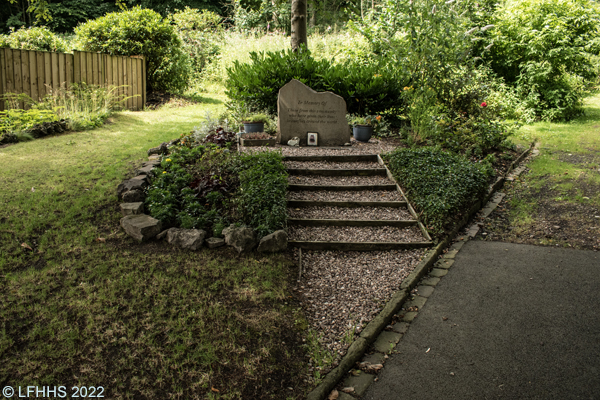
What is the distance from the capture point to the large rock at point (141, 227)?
4566 mm

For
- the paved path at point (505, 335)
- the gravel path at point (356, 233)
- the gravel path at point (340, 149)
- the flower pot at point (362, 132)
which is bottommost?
the paved path at point (505, 335)

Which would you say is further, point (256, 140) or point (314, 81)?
point (314, 81)

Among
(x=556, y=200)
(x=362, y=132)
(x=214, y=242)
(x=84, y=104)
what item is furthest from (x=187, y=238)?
(x=84, y=104)

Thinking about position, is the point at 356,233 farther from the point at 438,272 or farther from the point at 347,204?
the point at 438,272

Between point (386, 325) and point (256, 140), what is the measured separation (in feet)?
16.7

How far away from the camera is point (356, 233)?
17.2ft

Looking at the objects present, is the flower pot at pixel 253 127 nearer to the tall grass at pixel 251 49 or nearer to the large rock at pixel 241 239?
Result: the large rock at pixel 241 239

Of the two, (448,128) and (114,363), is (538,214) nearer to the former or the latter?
(448,128)

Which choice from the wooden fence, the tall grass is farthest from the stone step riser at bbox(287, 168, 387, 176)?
the tall grass

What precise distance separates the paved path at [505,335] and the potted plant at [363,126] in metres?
4.38

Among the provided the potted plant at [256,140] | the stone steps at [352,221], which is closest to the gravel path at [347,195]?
the stone steps at [352,221]

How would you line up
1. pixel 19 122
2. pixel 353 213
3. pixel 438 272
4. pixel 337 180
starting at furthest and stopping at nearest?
pixel 19 122, pixel 337 180, pixel 353 213, pixel 438 272

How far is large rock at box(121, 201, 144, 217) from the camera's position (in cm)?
499

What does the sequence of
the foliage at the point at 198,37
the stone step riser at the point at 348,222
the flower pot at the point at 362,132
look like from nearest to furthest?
the stone step riser at the point at 348,222, the flower pot at the point at 362,132, the foliage at the point at 198,37
